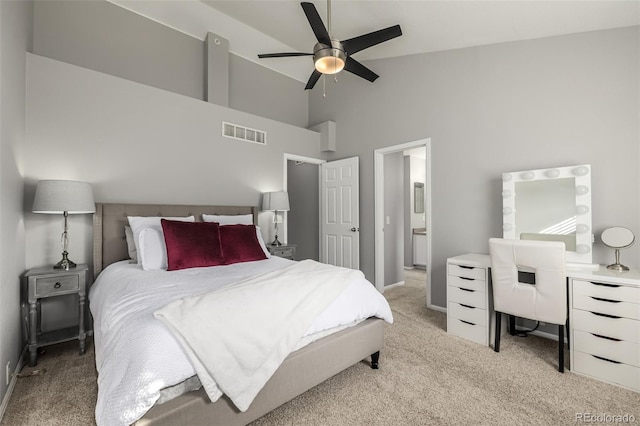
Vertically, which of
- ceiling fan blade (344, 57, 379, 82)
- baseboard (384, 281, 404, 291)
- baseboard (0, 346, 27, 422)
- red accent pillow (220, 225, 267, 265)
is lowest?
baseboard (384, 281, 404, 291)

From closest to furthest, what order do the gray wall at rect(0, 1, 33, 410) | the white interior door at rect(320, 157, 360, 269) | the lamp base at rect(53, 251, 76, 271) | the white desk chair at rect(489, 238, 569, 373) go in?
the gray wall at rect(0, 1, 33, 410)
the white desk chair at rect(489, 238, 569, 373)
the lamp base at rect(53, 251, 76, 271)
the white interior door at rect(320, 157, 360, 269)

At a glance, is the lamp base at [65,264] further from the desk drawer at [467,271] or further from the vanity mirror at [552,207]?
the vanity mirror at [552,207]

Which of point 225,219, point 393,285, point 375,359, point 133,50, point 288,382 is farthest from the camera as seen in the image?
point 393,285

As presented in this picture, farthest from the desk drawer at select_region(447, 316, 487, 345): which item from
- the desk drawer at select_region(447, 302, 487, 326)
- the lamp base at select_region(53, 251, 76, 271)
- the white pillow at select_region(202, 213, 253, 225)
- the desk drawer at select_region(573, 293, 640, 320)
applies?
the lamp base at select_region(53, 251, 76, 271)

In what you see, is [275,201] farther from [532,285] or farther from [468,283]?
[532,285]

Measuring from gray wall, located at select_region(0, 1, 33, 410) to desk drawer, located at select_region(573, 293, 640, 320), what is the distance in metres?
3.85

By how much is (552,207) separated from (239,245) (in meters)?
3.03

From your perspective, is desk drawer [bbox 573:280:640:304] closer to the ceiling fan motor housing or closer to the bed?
the bed

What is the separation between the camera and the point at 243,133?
3984mm

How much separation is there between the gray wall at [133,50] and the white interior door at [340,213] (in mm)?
1563

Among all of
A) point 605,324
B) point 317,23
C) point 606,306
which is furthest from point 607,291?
point 317,23

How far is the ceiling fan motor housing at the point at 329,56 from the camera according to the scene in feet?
7.36

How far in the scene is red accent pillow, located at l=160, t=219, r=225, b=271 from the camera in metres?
2.44

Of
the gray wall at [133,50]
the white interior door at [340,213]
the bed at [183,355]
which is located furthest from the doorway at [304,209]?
the bed at [183,355]
